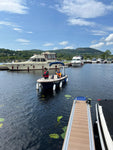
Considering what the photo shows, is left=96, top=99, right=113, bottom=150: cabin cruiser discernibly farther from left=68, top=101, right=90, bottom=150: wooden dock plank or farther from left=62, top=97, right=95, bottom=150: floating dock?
left=68, top=101, right=90, bottom=150: wooden dock plank

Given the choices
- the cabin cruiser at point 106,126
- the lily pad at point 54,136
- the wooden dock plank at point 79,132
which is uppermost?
the cabin cruiser at point 106,126

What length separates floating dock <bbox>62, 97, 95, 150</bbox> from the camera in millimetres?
5220

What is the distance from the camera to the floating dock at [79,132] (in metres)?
5.22

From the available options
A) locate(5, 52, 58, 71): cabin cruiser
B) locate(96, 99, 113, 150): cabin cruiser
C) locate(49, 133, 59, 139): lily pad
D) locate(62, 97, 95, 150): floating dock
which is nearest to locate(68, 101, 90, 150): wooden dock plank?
locate(62, 97, 95, 150): floating dock

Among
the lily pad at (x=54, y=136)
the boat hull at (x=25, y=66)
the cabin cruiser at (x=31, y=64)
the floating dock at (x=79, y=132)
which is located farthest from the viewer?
the boat hull at (x=25, y=66)

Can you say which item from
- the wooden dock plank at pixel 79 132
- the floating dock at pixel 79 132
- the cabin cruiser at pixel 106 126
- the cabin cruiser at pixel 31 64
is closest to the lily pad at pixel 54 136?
the floating dock at pixel 79 132

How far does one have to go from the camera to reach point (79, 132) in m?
6.22

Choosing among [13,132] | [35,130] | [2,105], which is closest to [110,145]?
[35,130]

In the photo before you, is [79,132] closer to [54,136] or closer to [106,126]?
[106,126]

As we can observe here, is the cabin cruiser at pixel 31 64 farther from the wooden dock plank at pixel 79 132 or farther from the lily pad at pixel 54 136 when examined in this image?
the lily pad at pixel 54 136

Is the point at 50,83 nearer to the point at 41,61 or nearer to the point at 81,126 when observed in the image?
the point at 81,126

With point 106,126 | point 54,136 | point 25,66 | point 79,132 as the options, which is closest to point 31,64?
point 25,66

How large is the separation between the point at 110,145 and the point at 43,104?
9259mm

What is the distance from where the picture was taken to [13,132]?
798 centimetres
